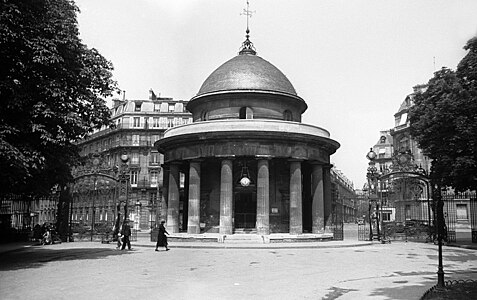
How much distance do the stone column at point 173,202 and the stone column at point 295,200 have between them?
860 centimetres

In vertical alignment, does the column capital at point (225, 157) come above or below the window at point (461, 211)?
above

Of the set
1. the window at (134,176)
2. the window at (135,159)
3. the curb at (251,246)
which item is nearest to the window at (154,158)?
the window at (135,159)

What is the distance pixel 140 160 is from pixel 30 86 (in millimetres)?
51407

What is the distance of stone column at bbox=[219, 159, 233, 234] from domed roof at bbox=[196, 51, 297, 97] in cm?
726

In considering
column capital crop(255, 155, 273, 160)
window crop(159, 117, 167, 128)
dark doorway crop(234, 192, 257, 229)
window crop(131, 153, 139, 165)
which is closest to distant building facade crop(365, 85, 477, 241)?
column capital crop(255, 155, 273, 160)

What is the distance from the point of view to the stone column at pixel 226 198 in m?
29.9

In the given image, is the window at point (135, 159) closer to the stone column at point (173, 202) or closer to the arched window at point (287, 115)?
the stone column at point (173, 202)

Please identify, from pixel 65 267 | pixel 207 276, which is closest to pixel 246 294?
pixel 207 276

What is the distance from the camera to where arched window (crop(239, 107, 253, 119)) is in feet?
113

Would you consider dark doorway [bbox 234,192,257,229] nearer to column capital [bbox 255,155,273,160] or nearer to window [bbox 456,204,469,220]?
column capital [bbox 255,155,273,160]

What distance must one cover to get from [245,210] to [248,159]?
3.91 meters

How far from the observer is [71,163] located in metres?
21.7

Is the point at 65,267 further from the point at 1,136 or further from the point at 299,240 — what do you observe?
the point at 299,240

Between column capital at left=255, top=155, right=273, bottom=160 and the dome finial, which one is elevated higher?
the dome finial
